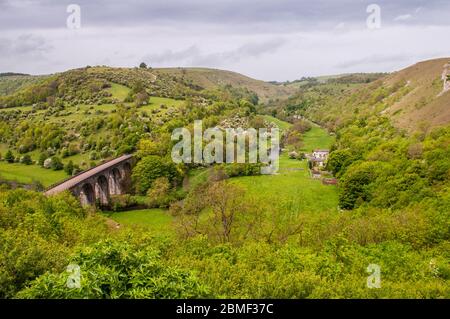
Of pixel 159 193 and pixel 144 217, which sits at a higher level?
pixel 159 193

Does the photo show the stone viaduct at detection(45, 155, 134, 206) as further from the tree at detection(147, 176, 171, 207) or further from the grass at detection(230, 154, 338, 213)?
the grass at detection(230, 154, 338, 213)

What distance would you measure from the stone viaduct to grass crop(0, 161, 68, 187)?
960cm

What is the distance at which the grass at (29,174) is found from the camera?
244 feet

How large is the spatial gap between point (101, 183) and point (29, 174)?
20.3 meters

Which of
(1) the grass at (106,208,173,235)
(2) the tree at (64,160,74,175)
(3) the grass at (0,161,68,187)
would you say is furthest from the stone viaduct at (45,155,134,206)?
(3) the grass at (0,161,68,187)

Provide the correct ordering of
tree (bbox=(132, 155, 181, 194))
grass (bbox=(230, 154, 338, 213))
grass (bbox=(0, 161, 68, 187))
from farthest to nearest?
1. grass (bbox=(0, 161, 68, 187))
2. tree (bbox=(132, 155, 181, 194))
3. grass (bbox=(230, 154, 338, 213))

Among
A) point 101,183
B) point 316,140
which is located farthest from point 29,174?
point 316,140

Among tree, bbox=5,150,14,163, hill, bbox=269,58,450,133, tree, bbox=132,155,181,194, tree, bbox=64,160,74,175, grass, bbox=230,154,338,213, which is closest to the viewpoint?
grass, bbox=230,154,338,213

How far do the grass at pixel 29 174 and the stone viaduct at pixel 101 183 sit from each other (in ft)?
31.5

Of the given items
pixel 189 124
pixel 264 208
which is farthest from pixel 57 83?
pixel 264 208

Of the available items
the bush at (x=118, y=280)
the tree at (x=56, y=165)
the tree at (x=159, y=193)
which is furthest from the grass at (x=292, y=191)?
the bush at (x=118, y=280)

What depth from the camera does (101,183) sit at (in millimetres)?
68688

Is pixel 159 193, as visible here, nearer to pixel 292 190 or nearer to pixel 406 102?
pixel 292 190

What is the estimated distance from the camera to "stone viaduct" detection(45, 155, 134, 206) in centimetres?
5856
